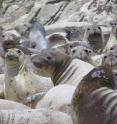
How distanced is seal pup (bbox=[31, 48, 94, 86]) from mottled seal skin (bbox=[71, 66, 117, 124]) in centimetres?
386

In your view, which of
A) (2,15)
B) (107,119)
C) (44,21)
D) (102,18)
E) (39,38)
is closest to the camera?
(107,119)

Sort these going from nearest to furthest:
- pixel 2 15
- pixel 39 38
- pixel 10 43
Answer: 1. pixel 10 43
2. pixel 39 38
3. pixel 2 15

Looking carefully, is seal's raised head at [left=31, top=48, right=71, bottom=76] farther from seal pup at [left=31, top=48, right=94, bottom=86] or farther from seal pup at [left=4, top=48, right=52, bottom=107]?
seal pup at [left=4, top=48, right=52, bottom=107]

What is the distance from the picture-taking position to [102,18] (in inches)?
706

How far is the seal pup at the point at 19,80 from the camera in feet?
25.1

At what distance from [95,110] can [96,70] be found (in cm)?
31

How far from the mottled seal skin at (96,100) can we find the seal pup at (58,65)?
386 centimetres

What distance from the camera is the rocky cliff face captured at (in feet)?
60.5

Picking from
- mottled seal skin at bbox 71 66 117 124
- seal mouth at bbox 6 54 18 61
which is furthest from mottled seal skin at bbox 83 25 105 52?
mottled seal skin at bbox 71 66 117 124

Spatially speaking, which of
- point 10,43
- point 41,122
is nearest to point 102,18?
point 10,43

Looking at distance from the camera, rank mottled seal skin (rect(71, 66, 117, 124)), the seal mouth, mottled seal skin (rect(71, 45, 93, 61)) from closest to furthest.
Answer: mottled seal skin (rect(71, 66, 117, 124)), the seal mouth, mottled seal skin (rect(71, 45, 93, 61))

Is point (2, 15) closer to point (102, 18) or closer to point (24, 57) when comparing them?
point (102, 18)

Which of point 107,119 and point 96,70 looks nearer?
point 107,119

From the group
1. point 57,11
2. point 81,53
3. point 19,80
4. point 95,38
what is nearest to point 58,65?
point 19,80
